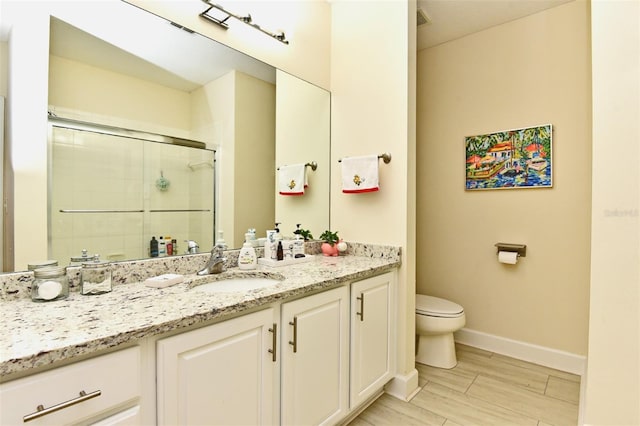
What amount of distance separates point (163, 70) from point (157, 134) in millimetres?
316

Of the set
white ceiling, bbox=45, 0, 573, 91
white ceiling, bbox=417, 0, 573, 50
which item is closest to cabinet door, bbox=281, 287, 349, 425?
white ceiling, bbox=45, 0, 573, 91

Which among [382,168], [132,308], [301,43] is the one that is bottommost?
[132,308]

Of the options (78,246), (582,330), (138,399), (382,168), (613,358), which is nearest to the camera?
(138,399)

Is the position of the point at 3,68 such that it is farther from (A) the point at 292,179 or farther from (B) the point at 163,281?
(A) the point at 292,179

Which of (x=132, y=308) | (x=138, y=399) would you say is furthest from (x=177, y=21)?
(x=138, y=399)

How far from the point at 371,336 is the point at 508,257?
136 cm

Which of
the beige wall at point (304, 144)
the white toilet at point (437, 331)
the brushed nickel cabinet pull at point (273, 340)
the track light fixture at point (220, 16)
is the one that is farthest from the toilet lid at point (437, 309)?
the track light fixture at point (220, 16)

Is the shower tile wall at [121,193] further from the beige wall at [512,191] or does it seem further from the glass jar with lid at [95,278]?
the beige wall at [512,191]

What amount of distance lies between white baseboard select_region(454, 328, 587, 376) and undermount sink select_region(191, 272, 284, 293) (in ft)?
6.51

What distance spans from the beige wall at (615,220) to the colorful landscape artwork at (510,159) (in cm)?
100

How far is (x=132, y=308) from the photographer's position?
99 cm

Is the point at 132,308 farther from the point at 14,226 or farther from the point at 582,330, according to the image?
the point at 582,330

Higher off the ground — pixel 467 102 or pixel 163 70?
pixel 467 102

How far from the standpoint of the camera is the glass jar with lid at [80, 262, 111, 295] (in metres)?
1.14
